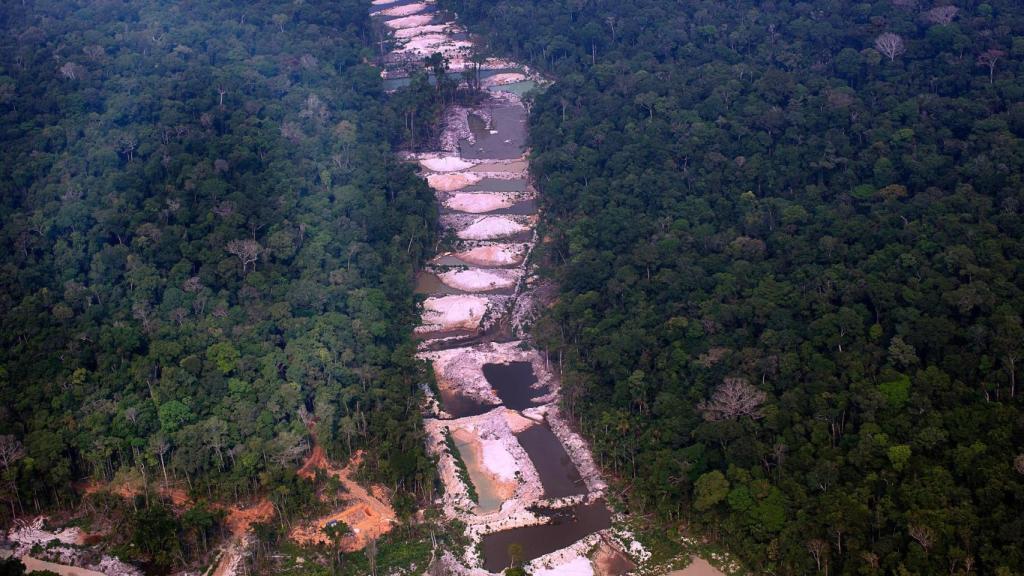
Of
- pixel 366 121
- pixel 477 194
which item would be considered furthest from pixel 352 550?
pixel 366 121

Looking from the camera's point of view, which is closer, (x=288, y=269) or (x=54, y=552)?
(x=54, y=552)

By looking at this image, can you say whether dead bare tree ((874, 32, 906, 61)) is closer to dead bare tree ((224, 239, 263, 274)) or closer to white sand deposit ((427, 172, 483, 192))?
white sand deposit ((427, 172, 483, 192))

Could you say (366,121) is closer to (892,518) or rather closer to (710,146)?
(710,146)

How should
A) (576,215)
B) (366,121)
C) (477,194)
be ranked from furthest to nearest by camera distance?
(366,121)
(477,194)
(576,215)

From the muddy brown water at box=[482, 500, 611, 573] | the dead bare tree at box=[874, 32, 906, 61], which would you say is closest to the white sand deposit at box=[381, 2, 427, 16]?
the dead bare tree at box=[874, 32, 906, 61]

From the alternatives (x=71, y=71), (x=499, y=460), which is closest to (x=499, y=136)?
(x=71, y=71)
